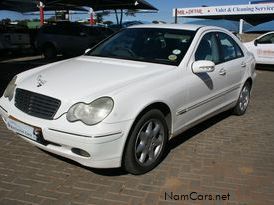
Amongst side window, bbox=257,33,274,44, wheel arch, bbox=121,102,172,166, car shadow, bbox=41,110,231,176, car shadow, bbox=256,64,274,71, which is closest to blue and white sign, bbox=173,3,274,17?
car shadow, bbox=256,64,274,71

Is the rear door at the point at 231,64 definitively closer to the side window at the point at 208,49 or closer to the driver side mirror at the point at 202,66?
the side window at the point at 208,49

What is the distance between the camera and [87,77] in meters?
4.45

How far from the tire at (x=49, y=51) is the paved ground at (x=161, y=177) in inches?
454

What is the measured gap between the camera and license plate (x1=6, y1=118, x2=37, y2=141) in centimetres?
409

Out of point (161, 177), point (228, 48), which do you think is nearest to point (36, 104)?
point (161, 177)

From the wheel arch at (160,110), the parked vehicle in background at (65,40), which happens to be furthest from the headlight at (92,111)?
the parked vehicle in background at (65,40)

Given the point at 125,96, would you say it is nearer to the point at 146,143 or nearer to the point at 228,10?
the point at 146,143

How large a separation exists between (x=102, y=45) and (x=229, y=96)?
2.17 meters

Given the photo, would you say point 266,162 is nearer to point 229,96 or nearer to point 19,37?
point 229,96

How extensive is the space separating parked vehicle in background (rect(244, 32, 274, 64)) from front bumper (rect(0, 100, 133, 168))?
39.9 ft

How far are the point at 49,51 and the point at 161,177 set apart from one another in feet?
45.1

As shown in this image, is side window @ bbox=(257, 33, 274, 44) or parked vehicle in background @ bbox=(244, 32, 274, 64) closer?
parked vehicle in background @ bbox=(244, 32, 274, 64)

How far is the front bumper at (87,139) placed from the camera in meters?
3.76

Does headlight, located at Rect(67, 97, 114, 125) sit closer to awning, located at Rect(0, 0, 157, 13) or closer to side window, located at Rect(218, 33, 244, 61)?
side window, located at Rect(218, 33, 244, 61)
